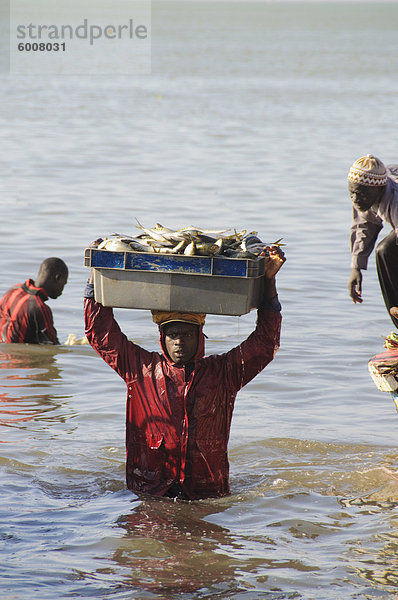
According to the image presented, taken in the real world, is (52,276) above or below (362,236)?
below

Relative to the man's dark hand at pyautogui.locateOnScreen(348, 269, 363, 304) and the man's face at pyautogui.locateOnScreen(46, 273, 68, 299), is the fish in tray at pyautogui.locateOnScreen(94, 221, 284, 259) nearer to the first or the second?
the man's dark hand at pyautogui.locateOnScreen(348, 269, 363, 304)

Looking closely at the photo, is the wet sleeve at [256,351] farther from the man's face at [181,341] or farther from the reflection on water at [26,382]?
the reflection on water at [26,382]

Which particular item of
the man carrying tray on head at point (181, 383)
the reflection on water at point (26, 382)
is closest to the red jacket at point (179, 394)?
the man carrying tray on head at point (181, 383)

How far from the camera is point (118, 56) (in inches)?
2371

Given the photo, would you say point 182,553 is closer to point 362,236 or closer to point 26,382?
point 362,236

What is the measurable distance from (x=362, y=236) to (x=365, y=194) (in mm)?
448

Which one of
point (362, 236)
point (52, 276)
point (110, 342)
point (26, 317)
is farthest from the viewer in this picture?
point (26, 317)

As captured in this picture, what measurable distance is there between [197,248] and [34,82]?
120ft

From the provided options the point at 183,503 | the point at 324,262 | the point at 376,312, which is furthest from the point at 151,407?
the point at 324,262

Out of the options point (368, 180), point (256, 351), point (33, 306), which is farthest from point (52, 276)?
point (368, 180)

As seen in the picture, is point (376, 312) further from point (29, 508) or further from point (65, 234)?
point (29, 508)

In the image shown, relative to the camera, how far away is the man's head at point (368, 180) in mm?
5391

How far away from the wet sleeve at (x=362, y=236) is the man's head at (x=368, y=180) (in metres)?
0.31

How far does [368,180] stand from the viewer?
539 centimetres
